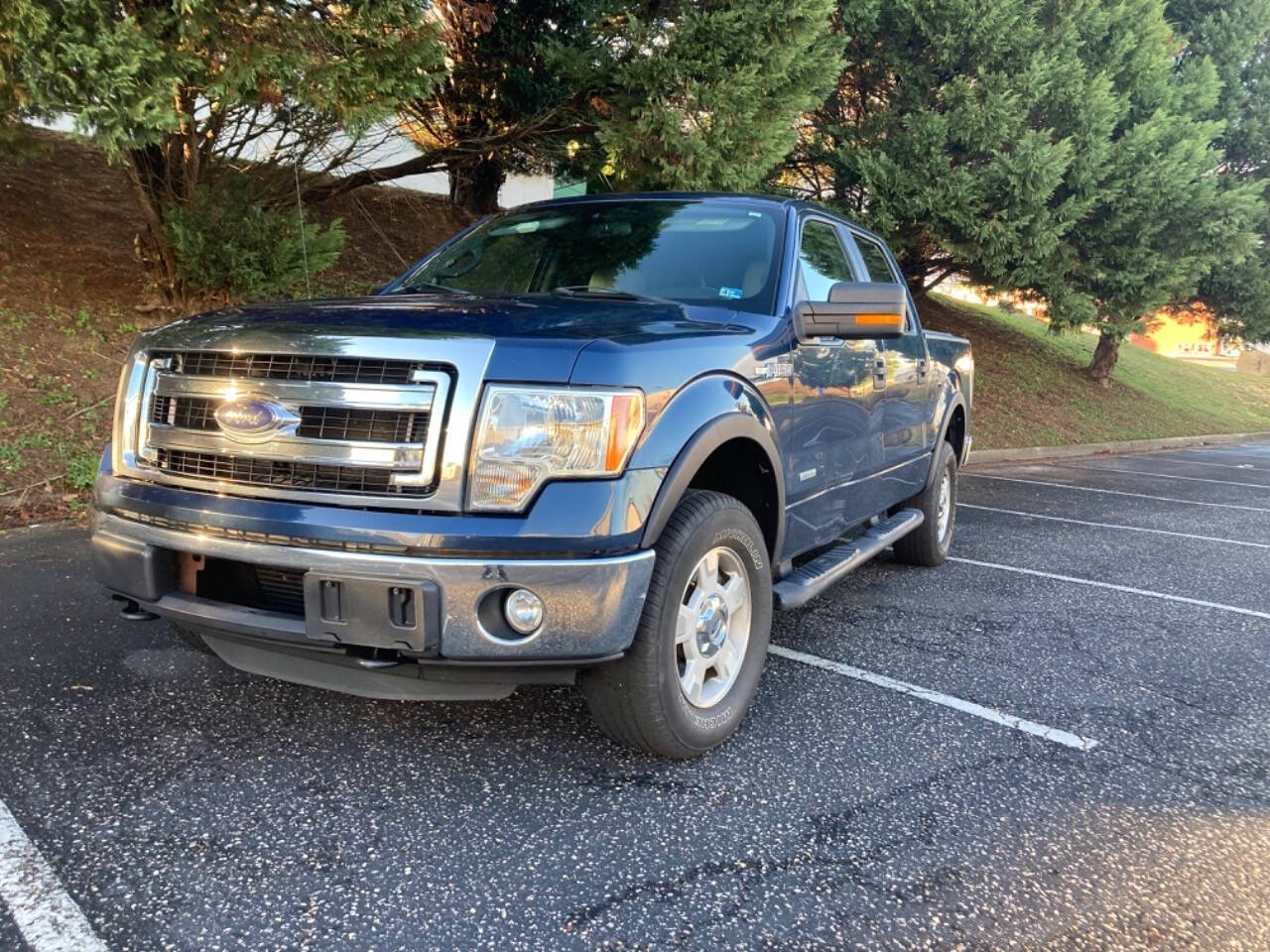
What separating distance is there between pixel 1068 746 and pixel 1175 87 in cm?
1591

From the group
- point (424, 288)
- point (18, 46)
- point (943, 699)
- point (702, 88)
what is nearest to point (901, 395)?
point (943, 699)

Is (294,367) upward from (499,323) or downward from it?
downward

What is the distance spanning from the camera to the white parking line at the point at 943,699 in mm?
3381

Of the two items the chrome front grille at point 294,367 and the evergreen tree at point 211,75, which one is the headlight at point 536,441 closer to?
the chrome front grille at point 294,367

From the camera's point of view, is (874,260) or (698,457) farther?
(874,260)

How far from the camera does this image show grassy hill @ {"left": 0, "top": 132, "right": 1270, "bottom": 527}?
621 cm

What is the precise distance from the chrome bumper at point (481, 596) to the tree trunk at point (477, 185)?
30.6ft

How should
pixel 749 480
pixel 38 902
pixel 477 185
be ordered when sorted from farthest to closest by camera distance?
1. pixel 477 185
2. pixel 749 480
3. pixel 38 902

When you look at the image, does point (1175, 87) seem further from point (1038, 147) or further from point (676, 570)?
point (676, 570)

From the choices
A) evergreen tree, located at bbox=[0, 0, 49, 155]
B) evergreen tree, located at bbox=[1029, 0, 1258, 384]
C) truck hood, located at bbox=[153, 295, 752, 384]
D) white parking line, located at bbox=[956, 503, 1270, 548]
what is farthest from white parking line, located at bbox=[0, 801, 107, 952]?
evergreen tree, located at bbox=[1029, 0, 1258, 384]

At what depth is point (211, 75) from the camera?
6.30m

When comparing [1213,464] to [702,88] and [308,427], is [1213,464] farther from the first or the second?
[308,427]

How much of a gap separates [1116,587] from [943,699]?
8.79ft

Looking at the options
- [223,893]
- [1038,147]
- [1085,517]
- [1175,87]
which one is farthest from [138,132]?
[1175,87]
